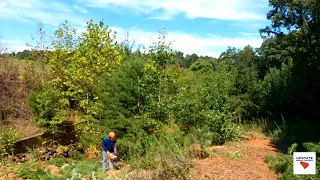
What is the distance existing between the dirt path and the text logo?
10.4ft

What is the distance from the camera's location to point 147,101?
38.5 feet

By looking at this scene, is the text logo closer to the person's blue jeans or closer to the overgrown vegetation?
the overgrown vegetation

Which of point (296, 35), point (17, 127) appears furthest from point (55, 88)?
point (296, 35)

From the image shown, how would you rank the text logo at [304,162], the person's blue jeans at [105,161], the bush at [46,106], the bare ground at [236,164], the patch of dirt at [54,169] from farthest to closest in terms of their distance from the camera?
the bush at [46,106]
the patch of dirt at [54,169]
the person's blue jeans at [105,161]
the bare ground at [236,164]
the text logo at [304,162]

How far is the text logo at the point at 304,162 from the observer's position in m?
4.19

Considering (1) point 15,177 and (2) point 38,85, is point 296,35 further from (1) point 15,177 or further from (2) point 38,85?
(1) point 15,177

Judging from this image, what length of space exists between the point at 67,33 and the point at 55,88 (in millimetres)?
2966

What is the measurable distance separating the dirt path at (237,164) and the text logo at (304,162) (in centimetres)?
317

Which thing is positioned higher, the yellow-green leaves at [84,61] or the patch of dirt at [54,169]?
the yellow-green leaves at [84,61]

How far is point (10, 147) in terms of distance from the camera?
12.9 meters

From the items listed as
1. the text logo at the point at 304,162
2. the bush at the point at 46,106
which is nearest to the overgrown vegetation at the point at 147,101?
the bush at the point at 46,106

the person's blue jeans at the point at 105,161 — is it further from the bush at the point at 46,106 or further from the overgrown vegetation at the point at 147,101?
the bush at the point at 46,106

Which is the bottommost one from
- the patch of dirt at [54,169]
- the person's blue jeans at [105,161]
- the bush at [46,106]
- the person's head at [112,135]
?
the patch of dirt at [54,169]

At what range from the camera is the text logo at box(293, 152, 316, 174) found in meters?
4.19
